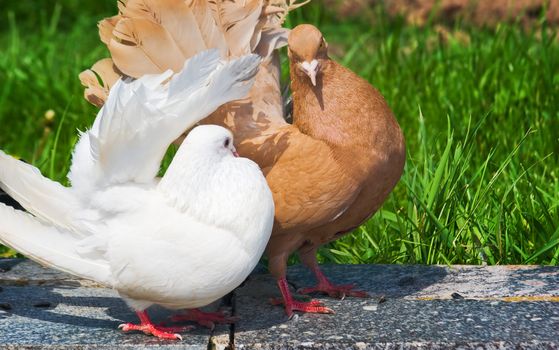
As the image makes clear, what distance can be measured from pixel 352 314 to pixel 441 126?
2001 mm

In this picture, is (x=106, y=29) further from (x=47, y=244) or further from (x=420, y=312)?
(x=420, y=312)

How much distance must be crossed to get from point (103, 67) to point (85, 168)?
0.59 m

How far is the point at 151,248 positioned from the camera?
9.09ft

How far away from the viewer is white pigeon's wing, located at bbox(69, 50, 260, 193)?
2787mm

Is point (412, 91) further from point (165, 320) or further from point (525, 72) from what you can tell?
point (165, 320)

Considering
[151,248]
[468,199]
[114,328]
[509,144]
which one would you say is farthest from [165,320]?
[509,144]

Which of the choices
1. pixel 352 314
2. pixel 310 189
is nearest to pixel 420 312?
pixel 352 314

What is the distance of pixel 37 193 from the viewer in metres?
2.96

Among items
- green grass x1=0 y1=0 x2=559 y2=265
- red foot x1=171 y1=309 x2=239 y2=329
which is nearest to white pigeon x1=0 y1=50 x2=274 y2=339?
red foot x1=171 y1=309 x2=239 y2=329

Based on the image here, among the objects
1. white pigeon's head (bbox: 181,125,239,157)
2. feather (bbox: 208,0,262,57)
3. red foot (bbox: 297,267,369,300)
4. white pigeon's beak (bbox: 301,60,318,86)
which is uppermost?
feather (bbox: 208,0,262,57)

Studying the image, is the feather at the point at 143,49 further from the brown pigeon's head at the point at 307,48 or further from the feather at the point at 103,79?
the brown pigeon's head at the point at 307,48

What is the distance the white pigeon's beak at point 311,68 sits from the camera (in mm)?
3082

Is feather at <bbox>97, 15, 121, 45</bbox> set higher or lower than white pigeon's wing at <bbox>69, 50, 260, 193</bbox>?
higher

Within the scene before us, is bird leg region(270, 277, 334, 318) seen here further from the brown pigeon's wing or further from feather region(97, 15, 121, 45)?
feather region(97, 15, 121, 45)
